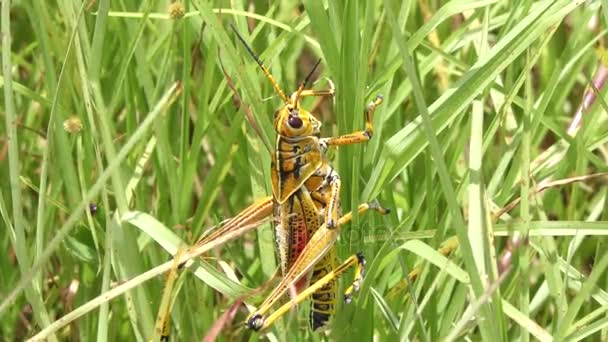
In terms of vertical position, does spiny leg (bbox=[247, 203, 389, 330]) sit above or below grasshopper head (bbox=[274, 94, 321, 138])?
below

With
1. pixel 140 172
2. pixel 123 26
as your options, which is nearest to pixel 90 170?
pixel 140 172

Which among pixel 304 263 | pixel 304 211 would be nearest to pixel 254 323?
pixel 304 263

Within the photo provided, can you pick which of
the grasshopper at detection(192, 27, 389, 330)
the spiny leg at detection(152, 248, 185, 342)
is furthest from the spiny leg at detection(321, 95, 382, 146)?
the spiny leg at detection(152, 248, 185, 342)

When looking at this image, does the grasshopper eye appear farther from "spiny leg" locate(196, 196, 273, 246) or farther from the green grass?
"spiny leg" locate(196, 196, 273, 246)

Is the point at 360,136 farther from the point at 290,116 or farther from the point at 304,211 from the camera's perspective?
the point at 304,211

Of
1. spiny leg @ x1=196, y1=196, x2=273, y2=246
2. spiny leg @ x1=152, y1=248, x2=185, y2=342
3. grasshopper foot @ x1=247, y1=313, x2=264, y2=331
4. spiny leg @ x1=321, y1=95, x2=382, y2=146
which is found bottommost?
grasshopper foot @ x1=247, y1=313, x2=264, y2=331

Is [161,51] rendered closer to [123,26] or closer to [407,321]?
[123,26]

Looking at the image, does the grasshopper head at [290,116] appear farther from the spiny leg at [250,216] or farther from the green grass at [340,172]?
the spiny leg at [250,216]
